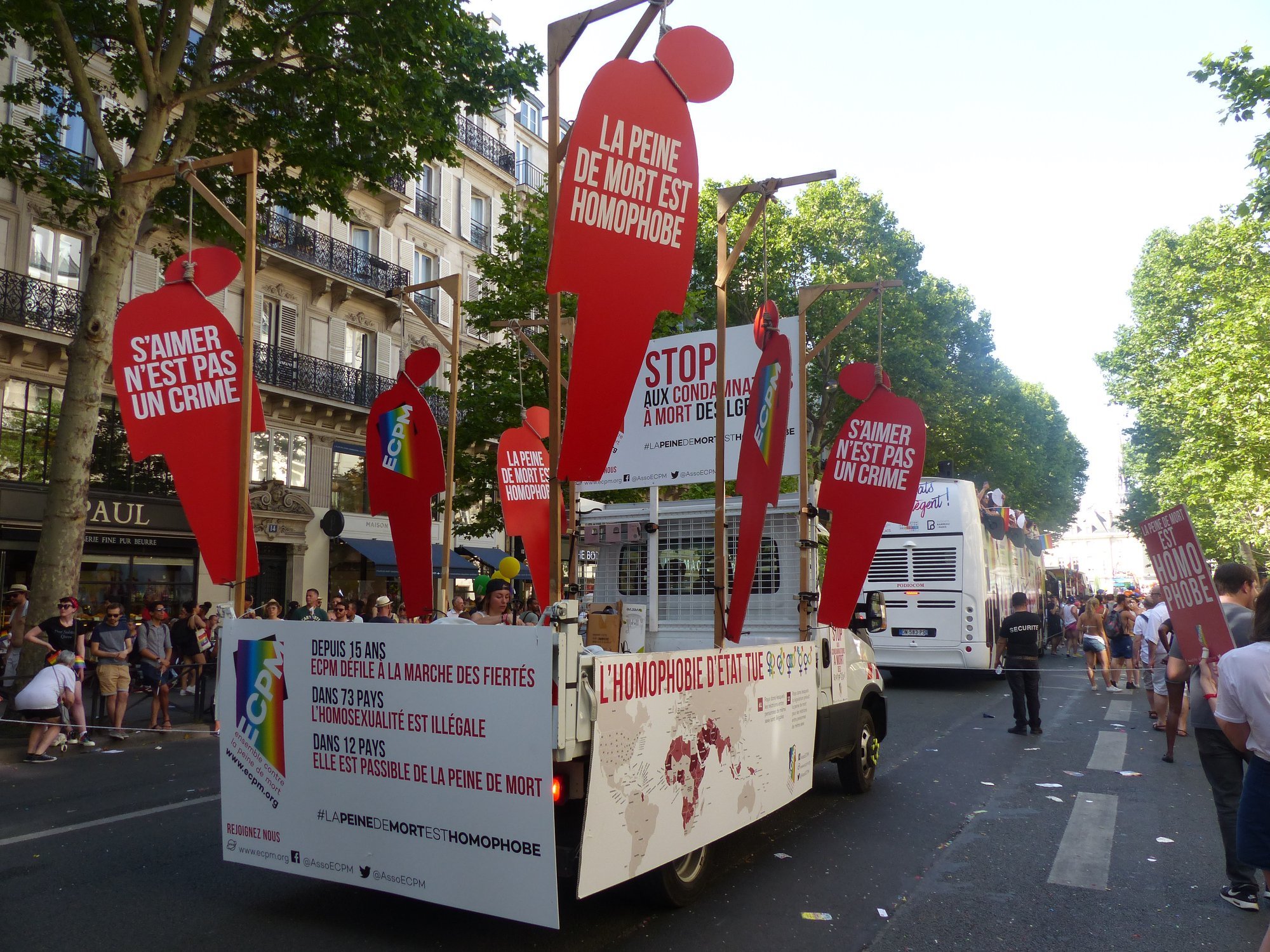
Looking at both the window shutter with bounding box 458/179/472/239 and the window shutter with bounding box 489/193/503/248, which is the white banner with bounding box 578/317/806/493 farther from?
the window shutter with bounding box 489/193/503/248

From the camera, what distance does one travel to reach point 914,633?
17406mm

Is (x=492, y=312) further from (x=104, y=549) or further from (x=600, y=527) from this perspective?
(x=600, y=527)

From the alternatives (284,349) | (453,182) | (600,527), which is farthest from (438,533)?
(600,527)

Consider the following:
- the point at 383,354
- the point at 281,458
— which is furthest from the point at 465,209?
the point at 281,458

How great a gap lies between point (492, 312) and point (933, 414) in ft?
68.1

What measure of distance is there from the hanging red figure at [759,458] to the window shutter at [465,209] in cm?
2946

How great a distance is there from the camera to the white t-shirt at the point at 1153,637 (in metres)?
13.4

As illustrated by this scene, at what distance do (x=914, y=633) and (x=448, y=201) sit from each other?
2405 cm

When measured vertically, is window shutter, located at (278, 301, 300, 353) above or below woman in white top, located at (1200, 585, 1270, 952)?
above

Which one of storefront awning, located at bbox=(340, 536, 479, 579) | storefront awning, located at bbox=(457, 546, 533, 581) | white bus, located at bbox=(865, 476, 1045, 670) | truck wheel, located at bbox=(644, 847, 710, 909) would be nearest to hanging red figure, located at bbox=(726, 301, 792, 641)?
truck wheel, located at bbox=(644, 847, 710, 909)

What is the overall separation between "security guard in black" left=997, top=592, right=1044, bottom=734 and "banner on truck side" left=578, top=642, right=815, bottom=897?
673cm

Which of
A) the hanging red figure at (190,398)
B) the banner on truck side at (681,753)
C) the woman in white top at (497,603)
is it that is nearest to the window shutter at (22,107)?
the hanging red figure at (190,398)

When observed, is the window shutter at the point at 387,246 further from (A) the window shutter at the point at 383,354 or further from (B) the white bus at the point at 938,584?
(B) the white bus at the point at 938,584

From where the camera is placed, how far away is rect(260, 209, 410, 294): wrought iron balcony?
86.3ft
